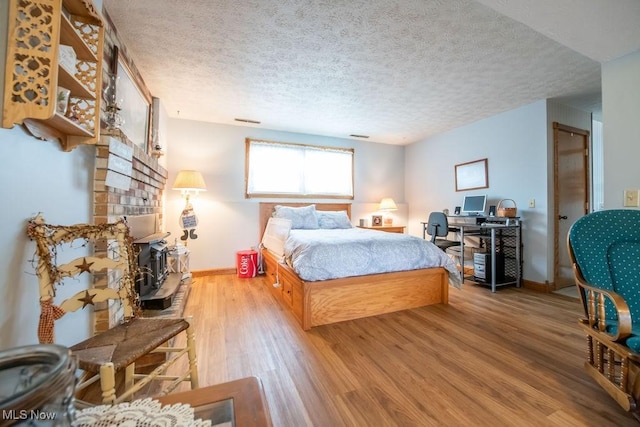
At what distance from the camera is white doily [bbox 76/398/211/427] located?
1.56 feet

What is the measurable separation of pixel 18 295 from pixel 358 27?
2440 mm

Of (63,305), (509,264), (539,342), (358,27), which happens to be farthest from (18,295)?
(509,264)

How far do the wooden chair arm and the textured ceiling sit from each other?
4.74 ft

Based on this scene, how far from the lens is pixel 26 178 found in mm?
1062

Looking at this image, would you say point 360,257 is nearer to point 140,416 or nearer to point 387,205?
point 140,416

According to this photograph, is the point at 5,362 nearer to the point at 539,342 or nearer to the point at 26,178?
the point at 26,178

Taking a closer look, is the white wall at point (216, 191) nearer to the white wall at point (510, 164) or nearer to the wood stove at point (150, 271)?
the wood stove at point (150, 271)

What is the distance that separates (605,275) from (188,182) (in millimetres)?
3872

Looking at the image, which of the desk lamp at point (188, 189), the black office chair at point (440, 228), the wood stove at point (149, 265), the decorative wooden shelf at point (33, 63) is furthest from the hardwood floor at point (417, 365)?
the decorative wooden shelf at point (33, 63)

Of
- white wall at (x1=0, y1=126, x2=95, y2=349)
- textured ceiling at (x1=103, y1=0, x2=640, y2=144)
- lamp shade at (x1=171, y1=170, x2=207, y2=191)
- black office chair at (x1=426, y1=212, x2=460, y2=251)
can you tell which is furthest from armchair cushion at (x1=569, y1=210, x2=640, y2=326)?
lamp shade at (x1=171, y1=170, x2=207, y2=191)

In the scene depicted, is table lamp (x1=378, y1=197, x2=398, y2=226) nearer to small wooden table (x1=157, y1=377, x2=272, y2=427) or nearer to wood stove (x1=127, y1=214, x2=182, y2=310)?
wood stove (x1=127, y1=214, x2=182, y2=310)

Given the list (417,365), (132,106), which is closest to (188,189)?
(132,106)

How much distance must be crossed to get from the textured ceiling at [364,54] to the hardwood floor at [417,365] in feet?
6.71

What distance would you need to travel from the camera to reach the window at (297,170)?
4109mm
